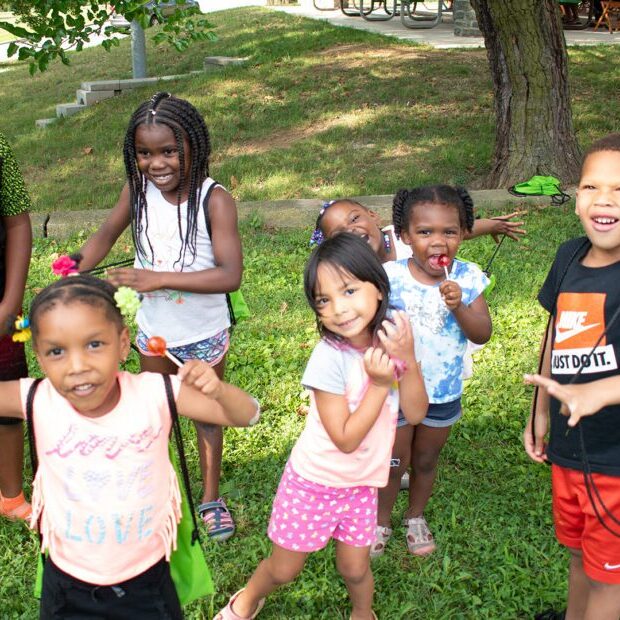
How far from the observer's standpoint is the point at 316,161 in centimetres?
863

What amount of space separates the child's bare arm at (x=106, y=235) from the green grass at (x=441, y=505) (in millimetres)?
1205

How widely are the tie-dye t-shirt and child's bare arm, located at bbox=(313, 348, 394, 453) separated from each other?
0.57m

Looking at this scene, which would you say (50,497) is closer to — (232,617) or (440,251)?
Answer: (232,617)

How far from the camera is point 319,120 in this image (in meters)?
9.95

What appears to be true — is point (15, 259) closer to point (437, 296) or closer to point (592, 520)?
point (437, 296)

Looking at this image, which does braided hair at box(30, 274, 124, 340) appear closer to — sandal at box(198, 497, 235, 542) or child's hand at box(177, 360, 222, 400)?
child's hand at box(177, 360, 222, 400)

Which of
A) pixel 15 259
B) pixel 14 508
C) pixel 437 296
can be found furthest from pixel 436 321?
pixel 14 508

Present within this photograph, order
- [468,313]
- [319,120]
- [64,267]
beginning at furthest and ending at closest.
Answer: [319,120] < [468,313] < [64,267]

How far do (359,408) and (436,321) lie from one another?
2.22 feet

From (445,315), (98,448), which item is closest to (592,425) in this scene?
(445,315)

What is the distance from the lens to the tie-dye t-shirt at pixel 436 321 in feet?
9.45

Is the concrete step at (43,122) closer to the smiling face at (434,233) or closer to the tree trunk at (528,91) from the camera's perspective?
the tree trunk at (528,91)

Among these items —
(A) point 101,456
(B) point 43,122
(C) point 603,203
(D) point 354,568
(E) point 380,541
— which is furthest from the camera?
(B) point 43,122

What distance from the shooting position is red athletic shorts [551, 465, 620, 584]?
2.28 m
